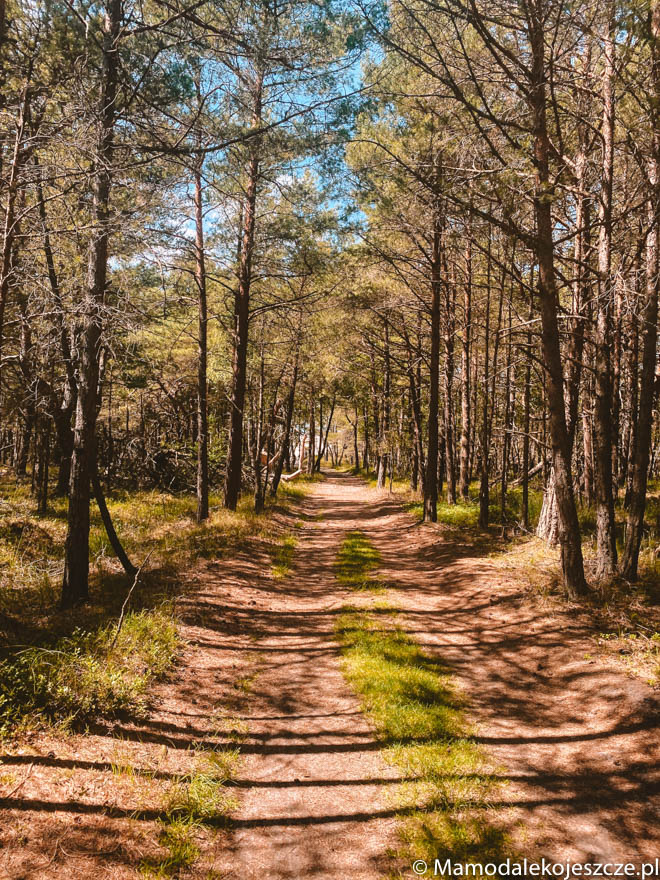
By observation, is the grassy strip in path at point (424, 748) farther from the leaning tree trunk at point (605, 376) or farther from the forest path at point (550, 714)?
the leaning tree trunk at point (605, 376)

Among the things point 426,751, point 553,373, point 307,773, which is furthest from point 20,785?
point 553,373

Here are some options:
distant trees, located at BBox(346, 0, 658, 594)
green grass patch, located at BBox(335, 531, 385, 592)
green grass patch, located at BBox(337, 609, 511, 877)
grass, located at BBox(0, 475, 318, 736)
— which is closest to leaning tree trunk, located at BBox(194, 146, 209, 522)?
grass, located at BBox(0, 475, 318, 736)

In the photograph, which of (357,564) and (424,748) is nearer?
(424,748)

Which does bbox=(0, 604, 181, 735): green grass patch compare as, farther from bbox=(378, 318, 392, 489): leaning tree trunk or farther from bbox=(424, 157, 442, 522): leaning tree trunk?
bbox=(378, 318, 392, 489): leaning tree trunk

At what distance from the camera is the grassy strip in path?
10.2ft

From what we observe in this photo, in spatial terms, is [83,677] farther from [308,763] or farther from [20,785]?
[308,763]

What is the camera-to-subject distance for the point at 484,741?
4211 millimetres

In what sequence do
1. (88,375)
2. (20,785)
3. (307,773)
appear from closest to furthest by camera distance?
1. (20,785)
2. (307,773)
3. (88,375)

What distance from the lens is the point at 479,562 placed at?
9453 millimetres

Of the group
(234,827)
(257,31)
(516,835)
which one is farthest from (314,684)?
(257,31)

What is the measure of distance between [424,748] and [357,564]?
20.8 feet

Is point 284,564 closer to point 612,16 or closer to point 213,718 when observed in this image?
point 213,718

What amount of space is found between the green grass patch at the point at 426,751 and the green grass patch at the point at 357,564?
2.42m

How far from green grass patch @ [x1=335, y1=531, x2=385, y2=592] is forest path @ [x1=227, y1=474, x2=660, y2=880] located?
40.3 inches
